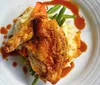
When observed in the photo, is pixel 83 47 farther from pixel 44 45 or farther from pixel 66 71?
pixel 44 45

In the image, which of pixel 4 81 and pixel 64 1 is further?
pixel 64 1

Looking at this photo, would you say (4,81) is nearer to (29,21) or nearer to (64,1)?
(29,21)

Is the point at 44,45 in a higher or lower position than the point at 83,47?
higher

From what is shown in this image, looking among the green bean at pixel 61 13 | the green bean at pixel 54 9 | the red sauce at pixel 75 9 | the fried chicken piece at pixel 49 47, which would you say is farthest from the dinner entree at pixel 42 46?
the red sauce at pixel 75 9

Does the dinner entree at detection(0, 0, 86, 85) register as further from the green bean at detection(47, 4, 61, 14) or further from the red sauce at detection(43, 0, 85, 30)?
the red sauce at detection(43, 0, 85, 30)

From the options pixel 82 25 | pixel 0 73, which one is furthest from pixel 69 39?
pixel 0 73

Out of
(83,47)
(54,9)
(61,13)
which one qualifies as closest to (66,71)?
(83,47)

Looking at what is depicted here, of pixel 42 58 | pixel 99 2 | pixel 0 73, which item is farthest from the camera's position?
pixel 99 2

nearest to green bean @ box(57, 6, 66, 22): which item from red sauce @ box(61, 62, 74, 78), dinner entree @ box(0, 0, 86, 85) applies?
dinner entree @ box(0, 0, 86, 85)
